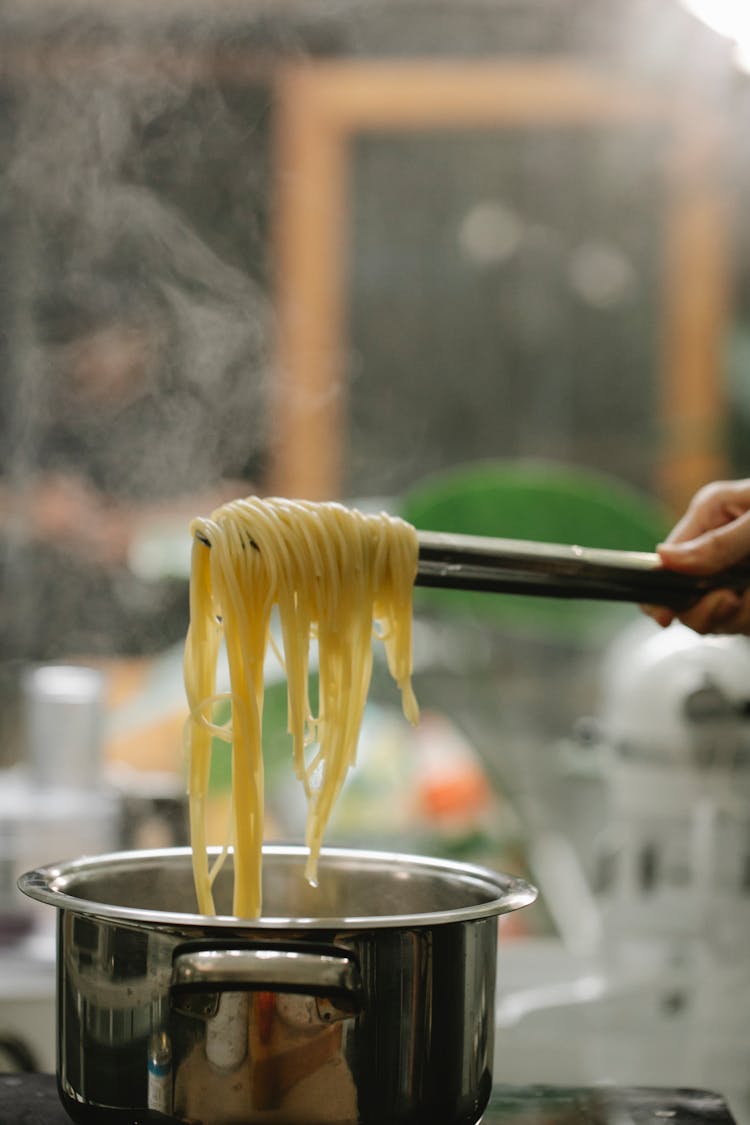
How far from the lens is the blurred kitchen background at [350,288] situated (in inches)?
92.4

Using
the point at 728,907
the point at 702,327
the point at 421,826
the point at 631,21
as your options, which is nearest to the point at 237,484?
the point at 421,826

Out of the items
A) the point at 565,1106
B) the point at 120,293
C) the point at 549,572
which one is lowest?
the point at 565,1106

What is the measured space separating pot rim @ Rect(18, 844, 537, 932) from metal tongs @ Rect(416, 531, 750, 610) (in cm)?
21

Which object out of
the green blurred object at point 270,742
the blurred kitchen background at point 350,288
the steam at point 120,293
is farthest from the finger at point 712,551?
the steam at point 120,293

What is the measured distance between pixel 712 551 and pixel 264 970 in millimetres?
528

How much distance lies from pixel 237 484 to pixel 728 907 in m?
Answer: 1.25

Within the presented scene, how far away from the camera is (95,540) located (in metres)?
2.40

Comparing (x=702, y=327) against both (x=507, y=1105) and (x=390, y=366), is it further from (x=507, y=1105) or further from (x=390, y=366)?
(x=507, y=1105)

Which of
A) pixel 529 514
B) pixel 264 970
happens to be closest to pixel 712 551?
pixel 264 970

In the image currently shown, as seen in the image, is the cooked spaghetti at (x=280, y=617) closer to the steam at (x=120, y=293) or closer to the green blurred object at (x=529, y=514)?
the green blurred object at (x=529, y=514)

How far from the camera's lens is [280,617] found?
1.06m

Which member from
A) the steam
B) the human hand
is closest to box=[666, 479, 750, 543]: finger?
the human hand

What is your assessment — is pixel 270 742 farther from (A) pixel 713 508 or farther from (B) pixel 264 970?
(B) pixel 264 970

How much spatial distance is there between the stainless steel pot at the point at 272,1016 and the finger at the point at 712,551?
0.36 metres
